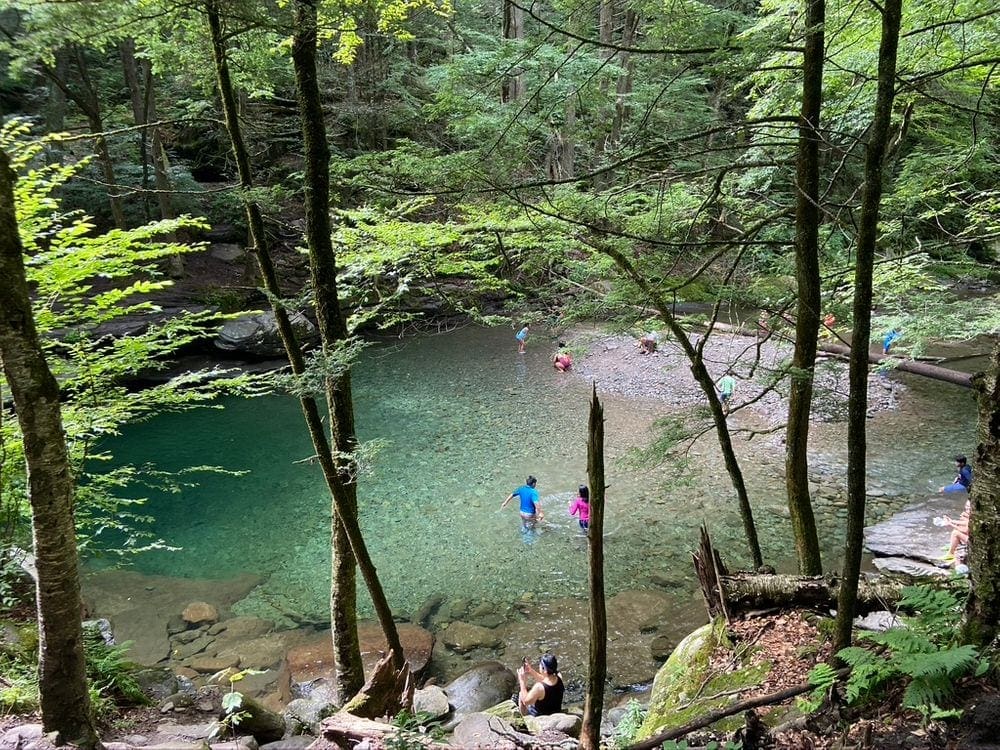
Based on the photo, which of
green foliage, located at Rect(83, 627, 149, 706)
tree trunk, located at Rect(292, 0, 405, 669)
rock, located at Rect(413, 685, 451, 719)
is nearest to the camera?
tree trunk, located at Rect(292, 0, 405, 669)

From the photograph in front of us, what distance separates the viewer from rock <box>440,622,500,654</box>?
8.48 metres

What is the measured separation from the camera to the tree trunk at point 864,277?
2793mm

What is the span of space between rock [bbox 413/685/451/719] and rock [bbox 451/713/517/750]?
3.24ft

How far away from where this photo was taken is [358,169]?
5457 mm

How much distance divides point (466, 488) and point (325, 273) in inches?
323

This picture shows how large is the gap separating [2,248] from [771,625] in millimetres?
6304

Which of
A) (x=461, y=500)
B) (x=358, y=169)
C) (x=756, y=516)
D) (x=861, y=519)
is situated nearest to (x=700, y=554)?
(x=861, y=519)

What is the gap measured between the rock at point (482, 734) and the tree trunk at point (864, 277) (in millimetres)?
2878

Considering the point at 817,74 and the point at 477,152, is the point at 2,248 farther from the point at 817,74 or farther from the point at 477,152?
the point at 817,74

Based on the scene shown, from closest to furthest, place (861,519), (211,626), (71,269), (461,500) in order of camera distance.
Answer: (861,519)
(71,269)
(211,626)
(461,500)

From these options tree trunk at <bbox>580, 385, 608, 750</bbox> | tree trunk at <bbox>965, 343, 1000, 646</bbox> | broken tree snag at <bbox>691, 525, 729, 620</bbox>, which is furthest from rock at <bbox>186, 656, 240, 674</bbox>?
tree trunk at <bbox>965, 343, 1000, 646</bbox>

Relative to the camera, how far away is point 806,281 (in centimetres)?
519

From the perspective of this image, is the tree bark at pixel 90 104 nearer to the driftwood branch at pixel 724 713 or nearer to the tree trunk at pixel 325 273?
the tree trunk at pixel 325 273

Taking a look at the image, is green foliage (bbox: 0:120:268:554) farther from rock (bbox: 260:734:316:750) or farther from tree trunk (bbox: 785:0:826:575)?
tree trunk (bbox: 785:0:826:575)
